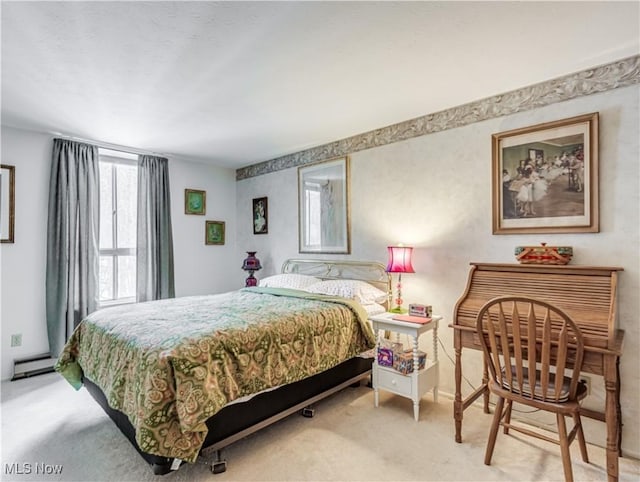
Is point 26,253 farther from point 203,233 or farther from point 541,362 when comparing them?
point 541,362

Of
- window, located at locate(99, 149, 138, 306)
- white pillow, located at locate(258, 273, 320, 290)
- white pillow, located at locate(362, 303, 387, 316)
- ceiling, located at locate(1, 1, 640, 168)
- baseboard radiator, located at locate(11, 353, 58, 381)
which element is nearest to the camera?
ceiling, located at locate(1, 1, 640, 168)

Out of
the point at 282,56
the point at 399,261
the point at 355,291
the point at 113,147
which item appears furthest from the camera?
the point at 113,147

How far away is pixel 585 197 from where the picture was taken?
2277 millimetres

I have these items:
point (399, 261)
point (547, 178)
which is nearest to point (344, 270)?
point (399, 261)

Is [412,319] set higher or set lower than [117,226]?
lower

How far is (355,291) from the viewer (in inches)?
124

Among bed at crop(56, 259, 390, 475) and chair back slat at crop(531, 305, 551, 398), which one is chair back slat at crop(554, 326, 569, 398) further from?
bed at crop(56, 259, 390, 475)

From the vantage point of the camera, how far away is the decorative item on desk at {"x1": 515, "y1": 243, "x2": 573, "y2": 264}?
230 centimetres

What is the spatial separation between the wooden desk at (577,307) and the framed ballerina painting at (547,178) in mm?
351

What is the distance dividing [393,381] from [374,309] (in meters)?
0.70

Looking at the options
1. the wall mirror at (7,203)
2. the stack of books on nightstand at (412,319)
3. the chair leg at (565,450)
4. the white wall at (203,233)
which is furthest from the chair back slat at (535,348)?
the wall mirror at (7,203)

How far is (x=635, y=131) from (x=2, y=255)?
5.31m

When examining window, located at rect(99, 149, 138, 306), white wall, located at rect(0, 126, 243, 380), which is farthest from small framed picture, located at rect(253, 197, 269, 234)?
white wall, located at rect(0, 126, 243, 380)

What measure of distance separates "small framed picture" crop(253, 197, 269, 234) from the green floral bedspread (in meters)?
1.83
